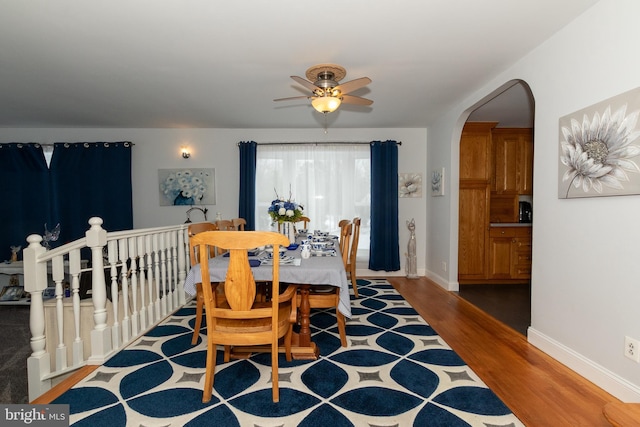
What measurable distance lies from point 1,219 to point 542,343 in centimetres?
736

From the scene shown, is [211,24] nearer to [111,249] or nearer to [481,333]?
[111,249]

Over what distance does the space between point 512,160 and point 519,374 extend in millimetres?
3839

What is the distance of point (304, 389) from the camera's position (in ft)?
6.27

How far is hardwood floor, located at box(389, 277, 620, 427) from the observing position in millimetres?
1702

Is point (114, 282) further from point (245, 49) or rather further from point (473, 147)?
point (473, 147)

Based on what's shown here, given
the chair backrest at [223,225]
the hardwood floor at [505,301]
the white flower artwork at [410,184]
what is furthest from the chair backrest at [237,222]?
the hardwood floor at [505,301]

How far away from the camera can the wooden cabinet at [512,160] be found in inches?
191

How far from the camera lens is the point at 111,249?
7.88 ft

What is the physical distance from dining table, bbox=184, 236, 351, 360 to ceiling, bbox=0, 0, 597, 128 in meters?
1.74

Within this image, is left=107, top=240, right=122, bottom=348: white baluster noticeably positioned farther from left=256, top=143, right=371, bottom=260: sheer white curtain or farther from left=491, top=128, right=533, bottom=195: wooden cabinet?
left=491, top=128, right=533, bottom=195: wooden cabinet

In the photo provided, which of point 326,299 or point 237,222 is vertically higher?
point 237,222

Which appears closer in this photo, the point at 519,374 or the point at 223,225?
the point at 519,374

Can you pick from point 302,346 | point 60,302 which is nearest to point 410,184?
point 302,346

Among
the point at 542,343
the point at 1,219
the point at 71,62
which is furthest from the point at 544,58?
the point at 1,219
